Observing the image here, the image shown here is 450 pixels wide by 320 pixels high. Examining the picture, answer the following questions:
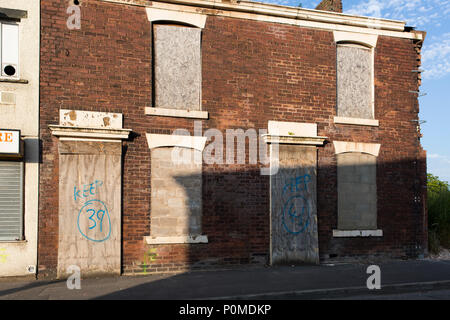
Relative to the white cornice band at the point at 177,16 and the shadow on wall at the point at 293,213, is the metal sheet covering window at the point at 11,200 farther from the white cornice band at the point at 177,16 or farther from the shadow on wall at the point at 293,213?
the white cornice band at the point at 177,16

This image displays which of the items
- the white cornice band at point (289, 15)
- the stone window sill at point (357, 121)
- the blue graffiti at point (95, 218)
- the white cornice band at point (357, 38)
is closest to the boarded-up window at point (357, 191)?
the stone window sill at point (357, 121)

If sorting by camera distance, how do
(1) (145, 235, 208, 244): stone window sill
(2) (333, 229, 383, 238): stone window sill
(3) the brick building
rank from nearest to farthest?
(3) the brick building < (1) (145, 235, 208, 244): stone window sill < (2) (333, 229, 383, 238): stone window sill

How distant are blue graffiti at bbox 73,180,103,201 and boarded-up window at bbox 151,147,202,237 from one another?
4.22 ft

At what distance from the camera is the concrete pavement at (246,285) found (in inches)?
Answer: 297

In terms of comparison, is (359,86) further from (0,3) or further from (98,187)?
(0,3)

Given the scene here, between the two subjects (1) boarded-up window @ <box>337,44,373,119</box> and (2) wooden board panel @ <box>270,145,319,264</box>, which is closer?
(2) wooden board panel @ <box>270,145,319,264</box>

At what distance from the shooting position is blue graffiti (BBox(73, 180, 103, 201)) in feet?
30.6

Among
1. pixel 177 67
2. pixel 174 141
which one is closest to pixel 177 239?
pixel 174 141

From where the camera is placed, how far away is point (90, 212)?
9.40m

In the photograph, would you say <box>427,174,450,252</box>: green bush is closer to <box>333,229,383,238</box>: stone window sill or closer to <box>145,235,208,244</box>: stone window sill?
<box>333,229,383,238</box>: stone window sill

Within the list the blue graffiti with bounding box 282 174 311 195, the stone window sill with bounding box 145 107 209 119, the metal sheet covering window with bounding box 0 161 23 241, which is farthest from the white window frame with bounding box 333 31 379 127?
the metal sheet covering window with bounding box 0 161 23 241

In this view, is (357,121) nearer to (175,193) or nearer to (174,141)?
(174,141)

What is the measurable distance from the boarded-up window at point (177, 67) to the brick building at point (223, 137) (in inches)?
1.4
